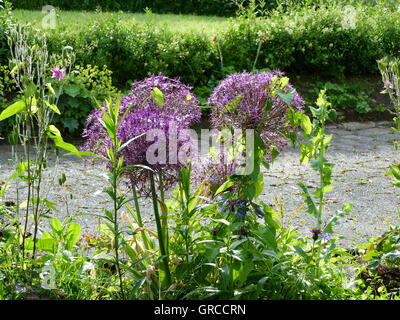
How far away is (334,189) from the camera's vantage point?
4.48 meters

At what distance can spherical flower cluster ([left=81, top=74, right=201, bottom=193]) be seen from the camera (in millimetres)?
1990

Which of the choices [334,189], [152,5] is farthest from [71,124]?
[152,5]

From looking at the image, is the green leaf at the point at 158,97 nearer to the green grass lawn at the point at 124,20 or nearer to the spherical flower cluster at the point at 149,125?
the spherical flower cluster at the point at 149,125

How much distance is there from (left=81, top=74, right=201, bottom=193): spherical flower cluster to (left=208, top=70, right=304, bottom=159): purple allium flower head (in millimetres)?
128

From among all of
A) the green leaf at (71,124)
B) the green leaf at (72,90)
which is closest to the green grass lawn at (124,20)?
the green leaf at (72,90)

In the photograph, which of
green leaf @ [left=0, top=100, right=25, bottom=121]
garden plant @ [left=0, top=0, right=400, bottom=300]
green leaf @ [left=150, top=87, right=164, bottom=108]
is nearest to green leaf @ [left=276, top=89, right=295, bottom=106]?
garden plant @ [left=0, top=0, right=400, bottom=300]

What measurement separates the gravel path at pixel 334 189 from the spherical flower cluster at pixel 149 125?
101 cm

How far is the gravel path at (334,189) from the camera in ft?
12.0

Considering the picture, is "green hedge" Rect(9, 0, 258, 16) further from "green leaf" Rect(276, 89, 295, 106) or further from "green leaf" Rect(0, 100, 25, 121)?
"green leaf" Rect(0, 100, 25, 121)

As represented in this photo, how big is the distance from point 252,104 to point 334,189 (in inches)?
98.9

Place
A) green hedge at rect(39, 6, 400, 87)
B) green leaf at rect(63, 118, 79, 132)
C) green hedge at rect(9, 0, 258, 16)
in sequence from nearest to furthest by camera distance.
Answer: green leaf at rect(63, 118, 79, 132), green hedge at rect(39, 6, 400, 87), green hedge at rect(9, 0, 258, 16)

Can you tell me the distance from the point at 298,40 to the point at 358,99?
118 cm
